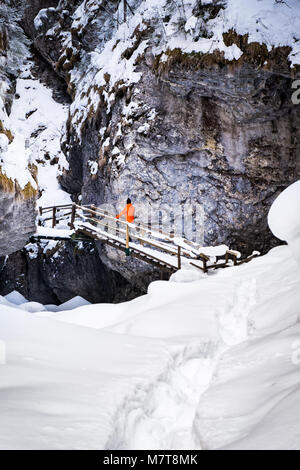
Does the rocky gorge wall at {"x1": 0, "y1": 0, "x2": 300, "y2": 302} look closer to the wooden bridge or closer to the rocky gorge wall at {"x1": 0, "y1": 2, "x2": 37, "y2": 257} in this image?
the wooden bridge

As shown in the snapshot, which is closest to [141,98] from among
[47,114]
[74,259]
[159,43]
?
[159,43]

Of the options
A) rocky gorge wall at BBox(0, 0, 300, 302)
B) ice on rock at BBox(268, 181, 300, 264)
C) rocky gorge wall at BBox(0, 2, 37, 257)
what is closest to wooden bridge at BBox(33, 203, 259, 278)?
rocky gorge wall at BBox(0, 0, 300, 302)

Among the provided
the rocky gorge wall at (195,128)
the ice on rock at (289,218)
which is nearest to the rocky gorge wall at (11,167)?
the ice on rock at (289,218)

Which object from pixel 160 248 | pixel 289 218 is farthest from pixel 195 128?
Answer: pixel 289 218

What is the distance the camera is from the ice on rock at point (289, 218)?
4355mm

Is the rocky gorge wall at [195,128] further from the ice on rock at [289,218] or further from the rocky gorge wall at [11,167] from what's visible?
the ice on rock at [289,218]

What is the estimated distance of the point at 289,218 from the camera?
4.41 metres

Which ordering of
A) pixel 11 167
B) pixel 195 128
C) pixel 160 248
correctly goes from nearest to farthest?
pixel 11 167
pixel 160 248
pixel 195 128

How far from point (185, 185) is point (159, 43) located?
5.82 metres

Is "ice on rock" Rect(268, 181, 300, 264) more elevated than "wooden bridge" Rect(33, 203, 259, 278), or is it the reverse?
"ice on rock" Rect(268, 181, 300, 264)

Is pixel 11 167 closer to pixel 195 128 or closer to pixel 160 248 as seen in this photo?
pixel 160 248

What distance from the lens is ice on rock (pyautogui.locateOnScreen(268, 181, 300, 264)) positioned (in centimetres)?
436

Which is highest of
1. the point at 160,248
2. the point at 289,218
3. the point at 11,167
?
the point at 11,167
